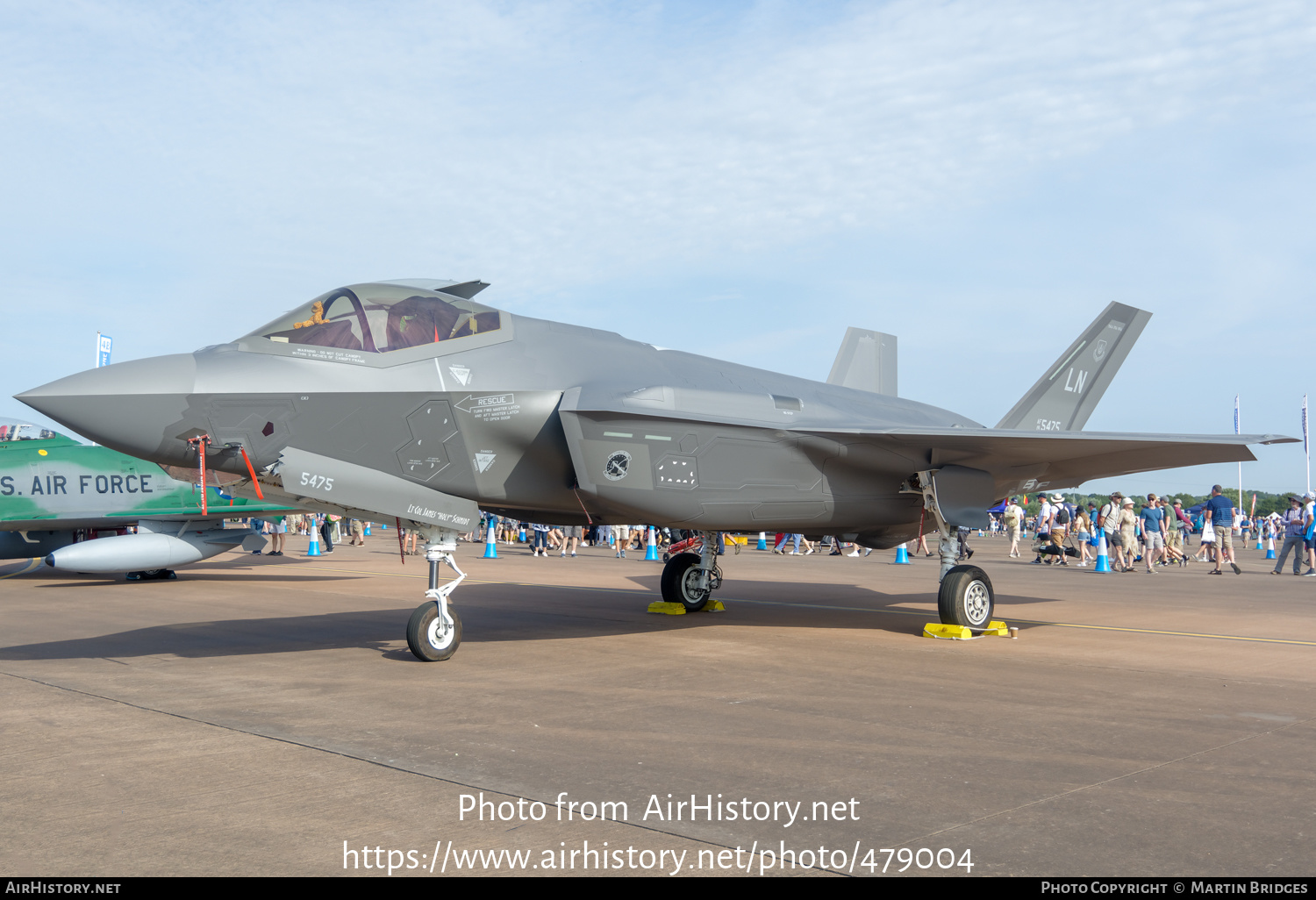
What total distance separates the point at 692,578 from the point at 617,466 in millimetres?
4418

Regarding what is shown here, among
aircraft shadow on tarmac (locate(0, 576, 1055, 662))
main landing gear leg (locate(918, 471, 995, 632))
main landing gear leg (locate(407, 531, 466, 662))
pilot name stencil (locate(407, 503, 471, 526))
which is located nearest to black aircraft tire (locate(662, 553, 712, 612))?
aircraft shadow on tarmac (locate(0, 576, 1055, 662))

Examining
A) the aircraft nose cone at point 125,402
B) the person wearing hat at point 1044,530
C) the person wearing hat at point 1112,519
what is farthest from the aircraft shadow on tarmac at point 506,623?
the person wearing hat at point 1044,530

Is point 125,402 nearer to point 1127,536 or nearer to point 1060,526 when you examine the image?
point 1127,536

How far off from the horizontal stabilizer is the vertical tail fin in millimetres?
2472

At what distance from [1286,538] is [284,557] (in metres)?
24.0

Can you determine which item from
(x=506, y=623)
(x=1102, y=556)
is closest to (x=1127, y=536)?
(x=1102, y=556)

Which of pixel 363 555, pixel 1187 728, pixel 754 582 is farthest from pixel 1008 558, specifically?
pixel 1187 728

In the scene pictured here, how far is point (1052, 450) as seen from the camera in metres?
10.0

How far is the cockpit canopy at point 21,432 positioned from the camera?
18369mm

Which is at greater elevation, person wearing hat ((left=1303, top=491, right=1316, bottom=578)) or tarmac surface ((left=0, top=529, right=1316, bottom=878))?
person wearing hat ((left=1303, top=491, right=1316, bottom=578))

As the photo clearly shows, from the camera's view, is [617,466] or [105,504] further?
[105,504]

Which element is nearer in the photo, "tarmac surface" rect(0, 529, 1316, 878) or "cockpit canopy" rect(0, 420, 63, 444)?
"tarmac surface" rect(0, 529, 1316, 878)

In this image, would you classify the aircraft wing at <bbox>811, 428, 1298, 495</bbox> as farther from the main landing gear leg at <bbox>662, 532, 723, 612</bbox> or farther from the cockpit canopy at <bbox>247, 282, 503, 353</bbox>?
the cockpit canopy at <bbox>247, 282, 503, 353</bbox>

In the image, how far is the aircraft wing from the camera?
30.5 feet
